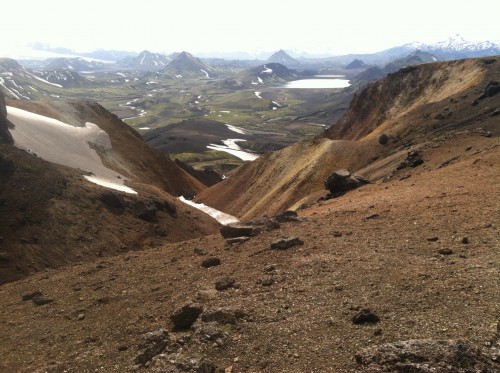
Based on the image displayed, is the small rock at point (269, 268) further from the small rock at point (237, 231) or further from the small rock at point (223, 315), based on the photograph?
the small rock at point (237, 231)

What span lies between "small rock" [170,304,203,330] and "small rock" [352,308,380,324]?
5.39m

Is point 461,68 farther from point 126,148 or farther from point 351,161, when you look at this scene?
point 126,148

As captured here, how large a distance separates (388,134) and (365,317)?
2182 inches

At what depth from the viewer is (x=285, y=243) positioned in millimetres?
20359

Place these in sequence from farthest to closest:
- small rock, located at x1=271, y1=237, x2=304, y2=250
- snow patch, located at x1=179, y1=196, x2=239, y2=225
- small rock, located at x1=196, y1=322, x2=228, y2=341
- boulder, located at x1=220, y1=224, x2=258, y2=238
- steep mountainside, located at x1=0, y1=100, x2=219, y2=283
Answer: snow patch, located at x1=179, y1=196, x2=239, y2=225, steep mountainside, located at x1=0, y1=100, x2=219, y2=283, boulder, located at x1=220, y1=224, x2=258, y2=238, small rock, located at x1=271, y1=237, x2=304, y2=250, small rock, located at x1=196, y1=322, x2=228, y2=341

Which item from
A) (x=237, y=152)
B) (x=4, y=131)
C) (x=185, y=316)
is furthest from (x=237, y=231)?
(x=237, y=152)

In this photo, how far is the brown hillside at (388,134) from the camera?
55375 mm

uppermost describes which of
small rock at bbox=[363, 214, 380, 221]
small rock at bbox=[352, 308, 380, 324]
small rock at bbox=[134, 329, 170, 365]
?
small rock at bbox=[352, 308, 380, 324]

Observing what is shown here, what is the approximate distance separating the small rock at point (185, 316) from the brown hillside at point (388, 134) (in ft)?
113

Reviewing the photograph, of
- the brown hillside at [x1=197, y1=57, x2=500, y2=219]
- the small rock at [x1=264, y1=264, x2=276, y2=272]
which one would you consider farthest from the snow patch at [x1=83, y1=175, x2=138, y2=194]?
the small rock at [x1=264, y1=264, x2=276, y2=272]

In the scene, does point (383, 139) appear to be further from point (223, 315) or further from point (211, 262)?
point (223, 315)

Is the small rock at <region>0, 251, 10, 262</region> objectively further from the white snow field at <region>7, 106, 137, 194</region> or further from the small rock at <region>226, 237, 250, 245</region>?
the white snow field at <region>7, 106, 137, 194</region>

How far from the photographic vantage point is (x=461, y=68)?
3307 inches

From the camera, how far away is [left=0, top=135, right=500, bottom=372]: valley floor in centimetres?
1248
